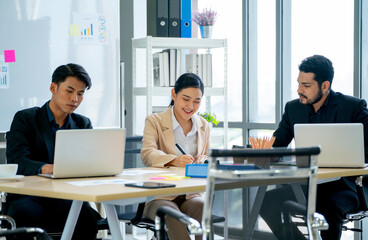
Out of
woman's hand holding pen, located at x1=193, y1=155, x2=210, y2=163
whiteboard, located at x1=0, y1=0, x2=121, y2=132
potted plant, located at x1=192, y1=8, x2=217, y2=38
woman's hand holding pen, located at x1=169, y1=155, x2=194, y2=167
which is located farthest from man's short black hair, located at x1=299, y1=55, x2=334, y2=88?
whiteboard, located at x1=0, y1=0, x2=121, y2=132

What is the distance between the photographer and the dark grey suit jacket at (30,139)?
9.51ft

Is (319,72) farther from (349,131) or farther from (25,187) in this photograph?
(25,187)

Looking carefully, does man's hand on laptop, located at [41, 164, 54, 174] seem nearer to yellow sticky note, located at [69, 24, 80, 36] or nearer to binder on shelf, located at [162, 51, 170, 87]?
yellow sticky note, located at [69, 24, 80, 36]

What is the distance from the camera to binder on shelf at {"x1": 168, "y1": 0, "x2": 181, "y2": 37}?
4.62m

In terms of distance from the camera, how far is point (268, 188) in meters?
2.38

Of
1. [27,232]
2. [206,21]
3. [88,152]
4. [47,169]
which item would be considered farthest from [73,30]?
[27,232]

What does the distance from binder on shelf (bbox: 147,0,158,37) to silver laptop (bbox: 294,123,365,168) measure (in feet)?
7.07

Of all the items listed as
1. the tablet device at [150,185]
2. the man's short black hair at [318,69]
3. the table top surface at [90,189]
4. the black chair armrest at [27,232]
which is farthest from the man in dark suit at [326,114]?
the black chair armrest at [27,232]

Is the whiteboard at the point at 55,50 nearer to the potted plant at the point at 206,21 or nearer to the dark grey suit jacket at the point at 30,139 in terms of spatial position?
the potted plant at the point at 206,21

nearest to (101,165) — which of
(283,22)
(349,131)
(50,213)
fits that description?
(50,213)

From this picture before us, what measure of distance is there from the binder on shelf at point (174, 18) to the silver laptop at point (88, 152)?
2.06 metres

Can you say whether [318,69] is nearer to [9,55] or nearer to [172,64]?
[172,64]

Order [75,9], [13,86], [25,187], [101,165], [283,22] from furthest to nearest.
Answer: [283,22]
[75,9]
[13,86]
[101,165]
[25,187]

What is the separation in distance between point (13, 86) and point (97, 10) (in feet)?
2.95
